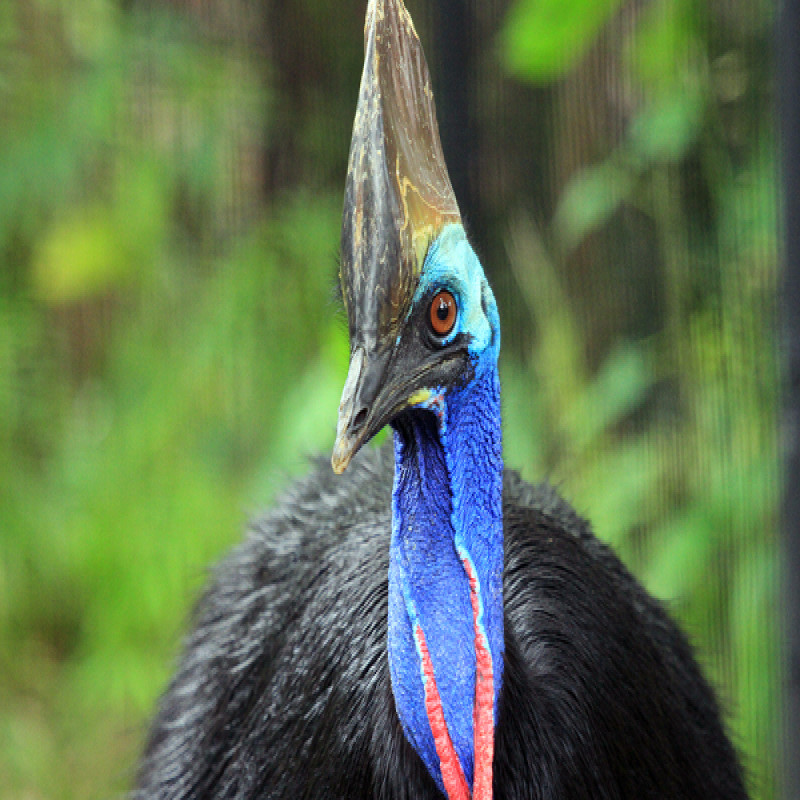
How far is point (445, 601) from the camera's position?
1.12m

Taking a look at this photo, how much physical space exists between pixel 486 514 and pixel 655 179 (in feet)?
3.64

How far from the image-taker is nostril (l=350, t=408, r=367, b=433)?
98 centimetres

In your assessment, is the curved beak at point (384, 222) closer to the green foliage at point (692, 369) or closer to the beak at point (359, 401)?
the beak at point (359, 401)

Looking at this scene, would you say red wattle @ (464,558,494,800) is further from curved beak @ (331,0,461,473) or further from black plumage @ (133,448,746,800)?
curved beak @ (331,0,461,473)

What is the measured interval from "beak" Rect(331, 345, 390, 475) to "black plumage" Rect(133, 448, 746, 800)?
0.32 meters

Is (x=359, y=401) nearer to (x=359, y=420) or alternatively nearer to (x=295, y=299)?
(x=359, y=420)

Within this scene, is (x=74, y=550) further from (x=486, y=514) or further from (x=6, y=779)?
(x=486, y=514)

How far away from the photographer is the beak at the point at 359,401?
0.97 meters

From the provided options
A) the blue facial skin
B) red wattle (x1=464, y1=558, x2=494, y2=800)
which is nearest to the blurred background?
the blue facial skin

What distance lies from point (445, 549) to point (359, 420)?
0.19m

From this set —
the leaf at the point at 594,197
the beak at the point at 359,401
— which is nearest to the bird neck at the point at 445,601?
the beak at the point at 359,401

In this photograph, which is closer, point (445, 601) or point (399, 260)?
point (399, 260)

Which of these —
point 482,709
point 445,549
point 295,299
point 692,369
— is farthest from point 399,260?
point 295,299

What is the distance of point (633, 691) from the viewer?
1312mm
